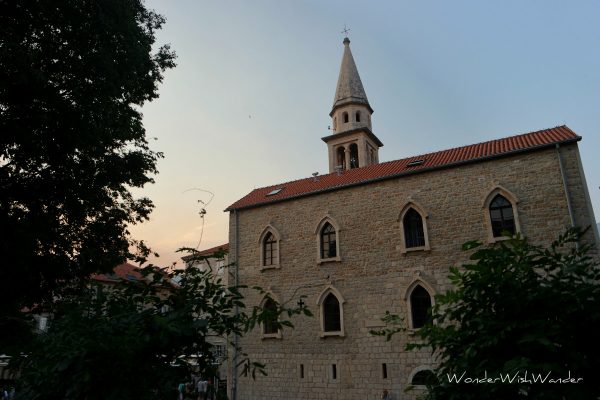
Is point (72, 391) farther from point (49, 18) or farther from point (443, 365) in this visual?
point (49, 18)

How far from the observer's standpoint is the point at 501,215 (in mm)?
14797

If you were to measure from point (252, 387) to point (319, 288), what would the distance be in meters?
5.24

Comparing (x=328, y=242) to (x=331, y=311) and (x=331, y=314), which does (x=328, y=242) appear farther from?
(x=331, y=314)

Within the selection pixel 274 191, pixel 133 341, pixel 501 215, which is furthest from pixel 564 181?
pixel 133 341

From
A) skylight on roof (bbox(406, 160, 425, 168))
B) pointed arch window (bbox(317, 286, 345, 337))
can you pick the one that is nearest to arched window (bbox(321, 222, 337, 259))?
pointed arch window (bbox(317, 286, 345, 337))

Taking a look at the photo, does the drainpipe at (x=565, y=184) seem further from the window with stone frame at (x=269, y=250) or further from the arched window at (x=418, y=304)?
the window with stone frame at (x=269, y=250)

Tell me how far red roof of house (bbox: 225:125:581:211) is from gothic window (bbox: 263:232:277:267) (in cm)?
173

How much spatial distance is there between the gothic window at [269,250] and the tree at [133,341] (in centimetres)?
1562

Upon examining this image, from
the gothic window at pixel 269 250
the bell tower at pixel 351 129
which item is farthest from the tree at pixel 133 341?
the bell tower at pixel 351 129

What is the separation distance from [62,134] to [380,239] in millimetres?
11481

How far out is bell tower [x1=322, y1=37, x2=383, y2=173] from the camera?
3086cm

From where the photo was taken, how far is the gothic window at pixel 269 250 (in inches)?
754

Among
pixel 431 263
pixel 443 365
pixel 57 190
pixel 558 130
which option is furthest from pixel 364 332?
pixel 443 365

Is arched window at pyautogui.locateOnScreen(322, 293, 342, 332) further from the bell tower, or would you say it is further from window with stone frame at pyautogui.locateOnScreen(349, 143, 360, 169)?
window with stone frame at pyautogui.locateOnScreen(349, 143, 360, 169)
